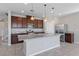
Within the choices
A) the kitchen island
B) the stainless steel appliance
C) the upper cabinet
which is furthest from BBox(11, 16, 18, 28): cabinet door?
the stainless steel appliance

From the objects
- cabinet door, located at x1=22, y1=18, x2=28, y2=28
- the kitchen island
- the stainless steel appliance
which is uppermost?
cabinet door, located at x1=22, y1=18, x2=28, y2=28

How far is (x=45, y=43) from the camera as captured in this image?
634 cm

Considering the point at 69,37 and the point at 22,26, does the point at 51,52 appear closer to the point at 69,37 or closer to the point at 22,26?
the point at 69,37

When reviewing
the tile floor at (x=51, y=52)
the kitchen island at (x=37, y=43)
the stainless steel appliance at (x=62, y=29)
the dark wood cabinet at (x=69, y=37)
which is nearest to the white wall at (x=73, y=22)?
the dark wood cabinet at (x=69, y=37)

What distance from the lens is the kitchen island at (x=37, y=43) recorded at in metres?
5.11

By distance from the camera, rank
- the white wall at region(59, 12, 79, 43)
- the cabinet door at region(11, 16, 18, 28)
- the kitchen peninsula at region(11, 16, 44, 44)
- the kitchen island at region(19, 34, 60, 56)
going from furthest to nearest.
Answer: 1. the white wall at region(59, 12, 79, 43)
2. the cabinet door at region(11, 16, 18, 28)
3. the kitchen peninsula at region(11, 16, 44, 44)
4. the kitchen island at region(19, 34, 60, 56)

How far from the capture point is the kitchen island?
5.11m

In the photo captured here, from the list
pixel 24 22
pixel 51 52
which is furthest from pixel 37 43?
pixel 24 22

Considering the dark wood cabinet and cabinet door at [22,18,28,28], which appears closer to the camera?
the dark wood cabinet

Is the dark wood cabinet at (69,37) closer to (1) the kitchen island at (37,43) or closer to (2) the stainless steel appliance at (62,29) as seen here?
(2) the stainless steel appliance at (62,29)

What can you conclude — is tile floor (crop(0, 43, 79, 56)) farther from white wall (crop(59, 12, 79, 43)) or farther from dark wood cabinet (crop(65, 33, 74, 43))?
white wall (crop(59, 12, 79, 43))

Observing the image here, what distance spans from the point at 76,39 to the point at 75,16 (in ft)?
6.59

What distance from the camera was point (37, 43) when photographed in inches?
224

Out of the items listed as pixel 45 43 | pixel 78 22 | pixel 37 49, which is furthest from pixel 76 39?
pixel 37 49
